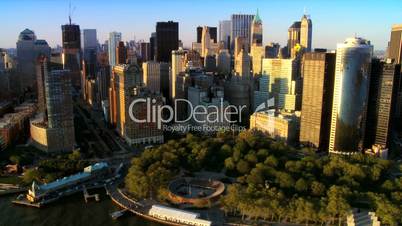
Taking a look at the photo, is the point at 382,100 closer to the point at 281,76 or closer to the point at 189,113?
the point at 281,76

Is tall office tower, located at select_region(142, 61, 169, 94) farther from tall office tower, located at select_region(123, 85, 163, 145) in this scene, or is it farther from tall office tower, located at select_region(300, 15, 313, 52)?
tall office tower, located at select_region(300, 15, 313, 52)

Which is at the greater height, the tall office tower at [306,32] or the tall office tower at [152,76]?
the tall office tower at [306,32]

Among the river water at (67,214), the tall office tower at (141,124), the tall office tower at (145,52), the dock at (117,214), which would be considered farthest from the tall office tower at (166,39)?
the dock at (117,214)

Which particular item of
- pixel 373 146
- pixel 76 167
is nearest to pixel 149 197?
pixel 76 167

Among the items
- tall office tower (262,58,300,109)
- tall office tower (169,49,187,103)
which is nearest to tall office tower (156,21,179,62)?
tall office tower (169,49,187,103)

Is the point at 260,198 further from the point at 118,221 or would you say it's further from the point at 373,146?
the point at 373,146

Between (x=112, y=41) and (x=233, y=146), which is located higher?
(x=112, y=41)

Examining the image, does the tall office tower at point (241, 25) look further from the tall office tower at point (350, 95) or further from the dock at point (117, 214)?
the dock at point (117, 214)
